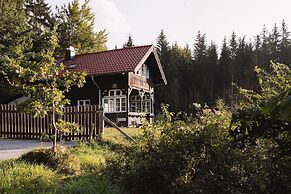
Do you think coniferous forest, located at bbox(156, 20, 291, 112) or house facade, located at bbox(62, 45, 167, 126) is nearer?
house facade, located at bbox(62, 45, 167, 126)

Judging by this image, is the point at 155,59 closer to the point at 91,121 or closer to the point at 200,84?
the point at 91,121

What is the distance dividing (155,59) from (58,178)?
21.9m

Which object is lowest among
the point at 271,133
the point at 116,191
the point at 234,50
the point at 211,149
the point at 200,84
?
the point at 116,191

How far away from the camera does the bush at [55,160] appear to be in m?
6.34

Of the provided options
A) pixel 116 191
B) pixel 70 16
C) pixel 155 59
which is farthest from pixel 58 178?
pixel 70 16

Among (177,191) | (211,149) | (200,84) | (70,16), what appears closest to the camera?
(177,191)

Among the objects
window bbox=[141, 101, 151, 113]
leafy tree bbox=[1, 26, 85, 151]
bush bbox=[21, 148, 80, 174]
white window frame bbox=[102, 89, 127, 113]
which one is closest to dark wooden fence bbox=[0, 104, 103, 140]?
leafy tree bbox=[1, 26, 85, 151]

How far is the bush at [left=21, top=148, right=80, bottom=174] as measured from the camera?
20.8 feet

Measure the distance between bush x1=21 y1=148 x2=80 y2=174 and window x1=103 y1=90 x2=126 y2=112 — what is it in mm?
17324

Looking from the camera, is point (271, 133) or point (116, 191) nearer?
point (271, 133)

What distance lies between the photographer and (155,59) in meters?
27.0

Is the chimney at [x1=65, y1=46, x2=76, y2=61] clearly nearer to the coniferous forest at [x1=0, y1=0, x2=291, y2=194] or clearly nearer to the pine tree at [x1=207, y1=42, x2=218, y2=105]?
the coniferous forest at [x1=0, y1=0, x2=291, y2=194]

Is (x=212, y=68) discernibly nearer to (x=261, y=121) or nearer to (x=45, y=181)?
(x=45, y=181)

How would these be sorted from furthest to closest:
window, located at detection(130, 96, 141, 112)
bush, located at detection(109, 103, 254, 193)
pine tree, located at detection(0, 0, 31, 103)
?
pine tree, located at detection(0, 0, 31, 103) → window, located at detection(130, 96, 141, 112) → bush, located at detection(109, 103, 254, 193)
